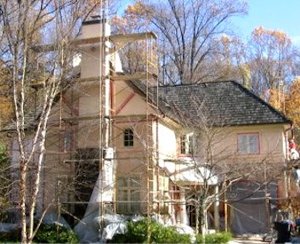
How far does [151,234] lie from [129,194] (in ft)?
15.5

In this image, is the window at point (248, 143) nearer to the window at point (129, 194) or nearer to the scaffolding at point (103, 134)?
the scaffolding at point (103, 134)

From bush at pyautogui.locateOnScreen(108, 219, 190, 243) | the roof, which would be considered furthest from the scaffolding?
the roof

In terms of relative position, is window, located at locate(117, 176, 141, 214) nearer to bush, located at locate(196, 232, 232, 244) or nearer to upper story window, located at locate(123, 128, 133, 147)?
upper story window, located at locate(123, 128, 133, 147)

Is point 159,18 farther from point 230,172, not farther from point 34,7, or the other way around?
point 34,7

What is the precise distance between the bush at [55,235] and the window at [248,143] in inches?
490

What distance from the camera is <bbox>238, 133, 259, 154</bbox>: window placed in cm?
3034

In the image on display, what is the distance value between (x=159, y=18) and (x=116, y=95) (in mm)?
22202

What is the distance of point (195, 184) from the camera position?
25359mm

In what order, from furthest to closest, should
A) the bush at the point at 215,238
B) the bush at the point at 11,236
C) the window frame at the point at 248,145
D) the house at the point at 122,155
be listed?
the window frame at the point at 248,145
the house at the point at 122,155
the bush at the point at 11,236
the bush at the point at 215,238

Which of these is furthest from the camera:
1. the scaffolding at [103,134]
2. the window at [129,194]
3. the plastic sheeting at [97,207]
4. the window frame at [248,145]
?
the window frame at [248,145]

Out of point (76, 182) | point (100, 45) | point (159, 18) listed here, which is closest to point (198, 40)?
point (159, 18)

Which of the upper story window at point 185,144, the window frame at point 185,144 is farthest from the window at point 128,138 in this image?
the upper story window at point 185,144

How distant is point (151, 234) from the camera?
68.5ft

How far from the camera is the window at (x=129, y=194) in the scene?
82.5 feet
